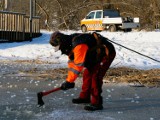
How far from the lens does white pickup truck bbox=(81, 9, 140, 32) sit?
1284 inches

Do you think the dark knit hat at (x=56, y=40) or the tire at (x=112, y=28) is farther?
the tire at (x=112, y=28)

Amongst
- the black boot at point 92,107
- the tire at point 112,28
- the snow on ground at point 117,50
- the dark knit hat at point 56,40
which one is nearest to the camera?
the dark knit hat at point 56,40

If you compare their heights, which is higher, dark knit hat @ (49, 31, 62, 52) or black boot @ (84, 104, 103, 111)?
dark knit hat @ (49, 31, 62, 52)

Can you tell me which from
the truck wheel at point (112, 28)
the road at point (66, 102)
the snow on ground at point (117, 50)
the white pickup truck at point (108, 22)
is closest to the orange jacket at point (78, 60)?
the road at point (66, 102)

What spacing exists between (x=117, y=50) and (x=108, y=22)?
1399cm

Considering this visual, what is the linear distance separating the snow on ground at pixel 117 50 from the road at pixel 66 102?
472 centimetres

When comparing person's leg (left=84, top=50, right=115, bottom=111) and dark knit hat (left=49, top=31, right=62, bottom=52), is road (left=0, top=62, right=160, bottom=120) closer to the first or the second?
person's leg (left=84, top=50, right=115, bottom=111)

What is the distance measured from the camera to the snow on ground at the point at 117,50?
16.6 metres

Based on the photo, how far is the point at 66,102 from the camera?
28.7 feet

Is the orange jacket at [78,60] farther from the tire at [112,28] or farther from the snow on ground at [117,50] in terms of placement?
the tire at [112,28]

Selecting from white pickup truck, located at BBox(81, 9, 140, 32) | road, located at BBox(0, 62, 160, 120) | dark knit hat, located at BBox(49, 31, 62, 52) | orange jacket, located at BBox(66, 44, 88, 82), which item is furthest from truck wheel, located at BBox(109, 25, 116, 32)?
orange jacket, located at BBox(66, 44, 88, 82)

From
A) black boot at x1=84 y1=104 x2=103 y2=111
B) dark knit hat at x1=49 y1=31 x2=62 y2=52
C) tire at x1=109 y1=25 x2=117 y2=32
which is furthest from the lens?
tire at x1=109 y1=25 x2=117 y2=32

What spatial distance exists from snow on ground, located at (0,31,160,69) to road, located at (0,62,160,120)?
4717 millimetres

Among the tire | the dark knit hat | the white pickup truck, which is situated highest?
the dark knit hat
